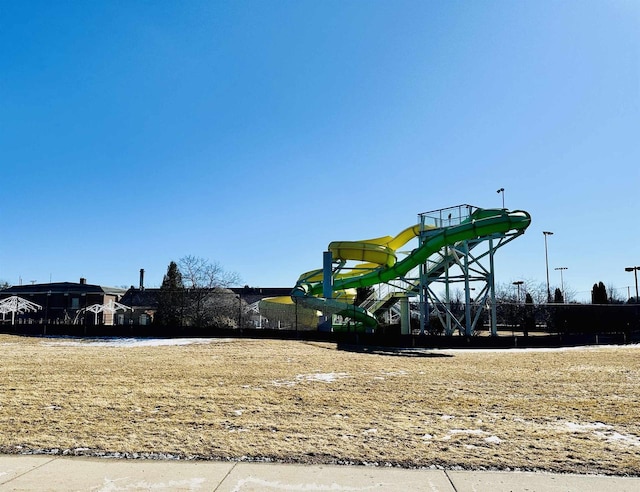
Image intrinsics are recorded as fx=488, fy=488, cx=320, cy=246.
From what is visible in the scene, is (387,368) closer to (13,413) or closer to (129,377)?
(129,377)

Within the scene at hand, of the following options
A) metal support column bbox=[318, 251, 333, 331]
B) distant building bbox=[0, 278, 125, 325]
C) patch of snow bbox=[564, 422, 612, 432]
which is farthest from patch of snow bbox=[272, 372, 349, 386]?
distant building bbox=[0, 278, 125, 325]

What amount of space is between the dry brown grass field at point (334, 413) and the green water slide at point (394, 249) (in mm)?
12702

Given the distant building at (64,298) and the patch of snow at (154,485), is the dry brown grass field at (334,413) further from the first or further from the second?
the distant building at (64,298)

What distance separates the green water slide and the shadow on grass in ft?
20.9

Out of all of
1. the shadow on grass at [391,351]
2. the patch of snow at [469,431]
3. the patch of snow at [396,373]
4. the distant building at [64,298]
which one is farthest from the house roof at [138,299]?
the patch of snow at [469,431]

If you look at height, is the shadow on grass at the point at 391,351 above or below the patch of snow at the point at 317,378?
below

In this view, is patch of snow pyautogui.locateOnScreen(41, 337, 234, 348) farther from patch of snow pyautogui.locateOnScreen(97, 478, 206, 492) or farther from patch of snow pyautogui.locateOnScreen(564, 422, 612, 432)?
patch of snow pyautogui.locateOnScreen(97, 478, 206, 492)

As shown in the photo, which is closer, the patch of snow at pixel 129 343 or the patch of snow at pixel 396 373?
the patch of snow at pixel 396 373

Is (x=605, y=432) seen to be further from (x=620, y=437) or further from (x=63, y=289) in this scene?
(x=63, y=289)

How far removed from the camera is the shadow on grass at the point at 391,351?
62.4ft

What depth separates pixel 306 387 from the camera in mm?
10172

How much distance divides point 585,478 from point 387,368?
9.22m

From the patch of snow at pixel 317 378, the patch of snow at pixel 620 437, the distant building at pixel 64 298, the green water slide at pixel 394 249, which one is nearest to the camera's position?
the patch of snow at pixel 620 437

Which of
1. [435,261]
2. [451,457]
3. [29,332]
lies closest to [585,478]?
[451,457]
